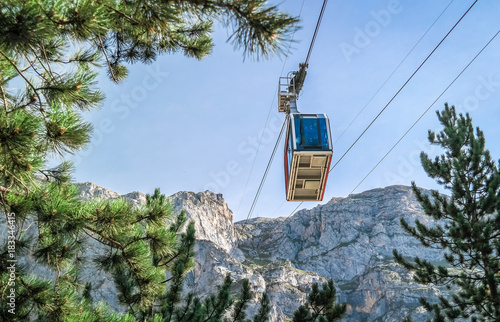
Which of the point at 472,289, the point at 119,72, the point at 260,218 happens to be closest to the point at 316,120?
the point at 119,72

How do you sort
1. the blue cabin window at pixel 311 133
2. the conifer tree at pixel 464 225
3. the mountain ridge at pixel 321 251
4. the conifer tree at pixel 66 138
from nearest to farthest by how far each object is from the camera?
the conifer tree at pixel 66 138, the blue cabin window at pixel 311 133, the conifer tree at pixel 464 225, the mountain ridge at pixel 321 251

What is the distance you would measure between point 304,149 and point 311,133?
0.53 metres

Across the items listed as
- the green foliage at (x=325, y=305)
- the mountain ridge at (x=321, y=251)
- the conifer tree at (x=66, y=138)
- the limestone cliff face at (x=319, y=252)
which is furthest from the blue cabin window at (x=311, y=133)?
the mountain ridge at (x=321, y=251)

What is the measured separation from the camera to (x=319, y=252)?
441ft

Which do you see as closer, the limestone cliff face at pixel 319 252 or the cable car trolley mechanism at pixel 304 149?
the cable car trolley mechanism at pixel 304 149

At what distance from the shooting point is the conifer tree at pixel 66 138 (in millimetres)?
2967

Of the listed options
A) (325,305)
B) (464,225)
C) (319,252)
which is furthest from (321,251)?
(325,305)

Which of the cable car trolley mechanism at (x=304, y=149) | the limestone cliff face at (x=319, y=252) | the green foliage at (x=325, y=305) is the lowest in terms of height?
the green foliage at (x=325, y=305)

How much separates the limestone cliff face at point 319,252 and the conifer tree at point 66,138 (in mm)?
81605

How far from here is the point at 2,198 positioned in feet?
13.0

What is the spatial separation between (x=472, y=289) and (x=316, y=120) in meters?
9.64

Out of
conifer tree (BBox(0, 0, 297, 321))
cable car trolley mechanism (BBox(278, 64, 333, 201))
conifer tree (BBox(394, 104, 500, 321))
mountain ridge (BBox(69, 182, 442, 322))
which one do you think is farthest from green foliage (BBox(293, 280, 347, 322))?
mountain ridge (BBox(69, 182, 442, 322))

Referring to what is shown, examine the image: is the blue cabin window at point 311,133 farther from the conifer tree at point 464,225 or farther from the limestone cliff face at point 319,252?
the limestone cliff face at point 319,252

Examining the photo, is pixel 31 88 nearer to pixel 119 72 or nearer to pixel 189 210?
pixel 119 72
